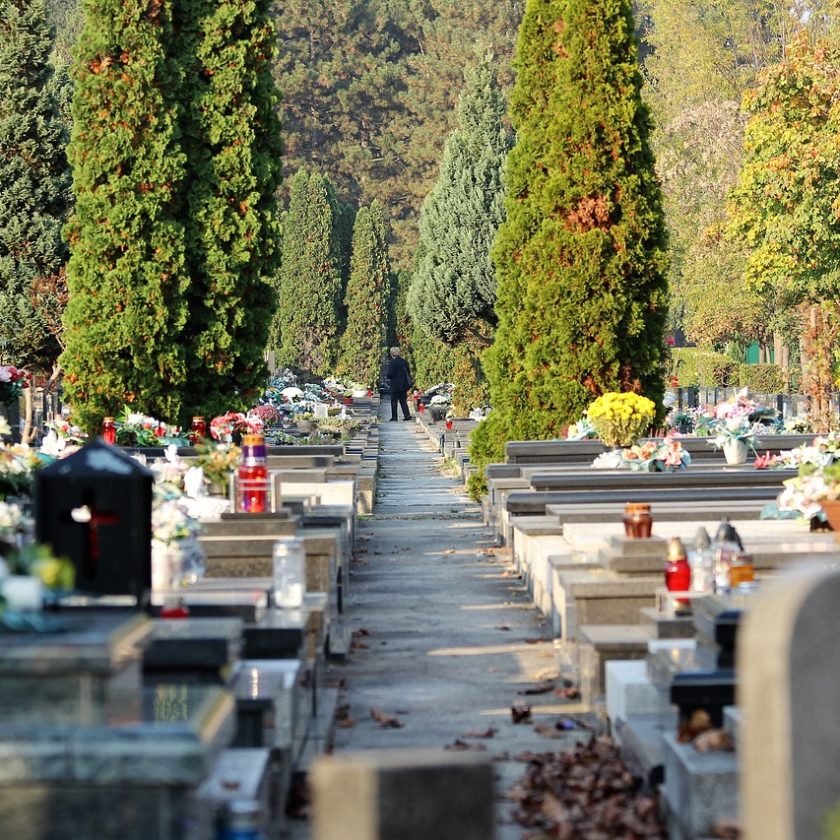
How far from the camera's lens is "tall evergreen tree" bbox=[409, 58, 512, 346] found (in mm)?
38281

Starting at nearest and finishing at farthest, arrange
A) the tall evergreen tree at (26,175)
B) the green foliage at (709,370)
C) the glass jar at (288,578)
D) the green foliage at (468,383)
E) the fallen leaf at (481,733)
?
the fallen leaf at (481,733), the glass jar at (288,578), the tall evergreen tree at (26,175), the green foliage at (468,383), the green foliage at (709,370)

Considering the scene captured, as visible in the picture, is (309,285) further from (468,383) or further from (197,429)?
(197,429)

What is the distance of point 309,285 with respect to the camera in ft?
210

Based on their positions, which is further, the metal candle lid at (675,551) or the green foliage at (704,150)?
the green foliage at (704,150)

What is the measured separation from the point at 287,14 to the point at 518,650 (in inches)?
2915

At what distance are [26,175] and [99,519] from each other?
25396mm

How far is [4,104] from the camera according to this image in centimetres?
3097

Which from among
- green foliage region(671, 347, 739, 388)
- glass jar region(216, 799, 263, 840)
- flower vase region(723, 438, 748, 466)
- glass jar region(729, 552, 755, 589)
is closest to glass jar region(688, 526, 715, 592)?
glass jar region(729, 552, 755, 589)

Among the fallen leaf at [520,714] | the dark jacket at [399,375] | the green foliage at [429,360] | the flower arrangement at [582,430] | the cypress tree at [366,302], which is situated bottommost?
the fallen leaf at [520,714]

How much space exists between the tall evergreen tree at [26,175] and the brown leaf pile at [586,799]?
23989 millimetres

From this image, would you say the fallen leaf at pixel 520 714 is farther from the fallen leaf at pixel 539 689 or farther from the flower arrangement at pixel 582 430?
the flower arrangement at pixel 582 430

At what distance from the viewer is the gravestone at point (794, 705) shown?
4.20 meters

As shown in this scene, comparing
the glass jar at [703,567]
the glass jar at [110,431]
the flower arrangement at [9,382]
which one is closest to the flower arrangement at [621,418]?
the glass jar at [110,431]

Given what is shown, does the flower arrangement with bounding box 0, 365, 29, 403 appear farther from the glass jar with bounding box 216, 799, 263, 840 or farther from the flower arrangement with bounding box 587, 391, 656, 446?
the glass jar with bounding box 216, 799, 263, 840
